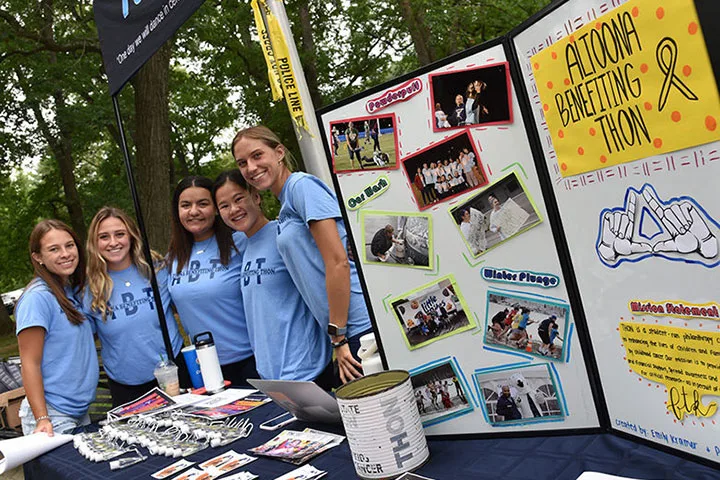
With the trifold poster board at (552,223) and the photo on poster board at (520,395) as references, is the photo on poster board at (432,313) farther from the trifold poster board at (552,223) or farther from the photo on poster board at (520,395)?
the photo on poster board at (520,395)

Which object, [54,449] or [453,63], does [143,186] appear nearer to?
[54,449]

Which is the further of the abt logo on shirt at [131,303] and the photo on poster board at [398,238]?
the abt logo on shirt at [131,303]

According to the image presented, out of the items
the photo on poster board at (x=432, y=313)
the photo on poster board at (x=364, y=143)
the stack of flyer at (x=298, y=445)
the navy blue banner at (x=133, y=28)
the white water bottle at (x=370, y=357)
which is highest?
the navy blue banner at (x=133, y=28)

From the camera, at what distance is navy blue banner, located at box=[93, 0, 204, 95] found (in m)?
2.38

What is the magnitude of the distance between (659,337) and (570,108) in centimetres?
43

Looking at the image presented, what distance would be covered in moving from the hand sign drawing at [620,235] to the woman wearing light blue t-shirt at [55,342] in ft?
7.18

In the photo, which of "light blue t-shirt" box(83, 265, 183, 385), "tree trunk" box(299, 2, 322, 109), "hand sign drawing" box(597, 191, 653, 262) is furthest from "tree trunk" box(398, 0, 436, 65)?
"hand sign drawing" box(597, 191, 653, 262)

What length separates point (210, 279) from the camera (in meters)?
2.73

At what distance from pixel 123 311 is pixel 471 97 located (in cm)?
207

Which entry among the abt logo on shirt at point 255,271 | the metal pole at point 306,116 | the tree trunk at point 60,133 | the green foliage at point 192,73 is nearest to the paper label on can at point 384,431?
the abt logo on shirt at point 255,271

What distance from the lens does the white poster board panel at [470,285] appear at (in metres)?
1.23

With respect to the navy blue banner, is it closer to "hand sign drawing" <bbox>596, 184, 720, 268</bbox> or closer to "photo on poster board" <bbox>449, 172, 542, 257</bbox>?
"photo on poster board" <bbox>449, 172, 542, 257</bbox>

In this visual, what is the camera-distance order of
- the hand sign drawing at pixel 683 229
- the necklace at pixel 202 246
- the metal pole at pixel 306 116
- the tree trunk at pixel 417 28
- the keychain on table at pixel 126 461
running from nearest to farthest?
the hand sign drawing at pixel 683 229 → the keychain on table at pixel 126 461 → the necklace at pixel 202 246 → the metal pole at pixel 306 116 → the tree trunk at pixel 417 28

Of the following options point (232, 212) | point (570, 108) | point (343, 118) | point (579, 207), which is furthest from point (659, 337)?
point (232, 212)
